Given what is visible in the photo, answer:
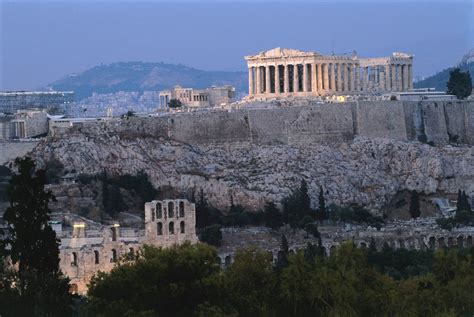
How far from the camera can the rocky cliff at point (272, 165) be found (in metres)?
93.2

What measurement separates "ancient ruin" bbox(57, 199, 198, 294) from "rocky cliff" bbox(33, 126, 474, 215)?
15.1m

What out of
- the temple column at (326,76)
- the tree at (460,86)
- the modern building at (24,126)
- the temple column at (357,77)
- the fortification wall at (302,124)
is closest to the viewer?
the fortification wall at (302,124)

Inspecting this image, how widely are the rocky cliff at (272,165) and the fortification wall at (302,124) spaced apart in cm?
73

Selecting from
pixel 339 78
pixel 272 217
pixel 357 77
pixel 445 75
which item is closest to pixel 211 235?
pixel 272 217

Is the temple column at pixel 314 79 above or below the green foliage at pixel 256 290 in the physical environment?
above

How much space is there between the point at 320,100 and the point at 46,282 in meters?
45.9

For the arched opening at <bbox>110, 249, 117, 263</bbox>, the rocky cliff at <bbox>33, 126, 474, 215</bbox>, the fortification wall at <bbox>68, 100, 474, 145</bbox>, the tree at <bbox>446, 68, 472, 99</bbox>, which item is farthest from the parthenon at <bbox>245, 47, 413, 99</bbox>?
the arched opening at <bbox>110, 249, 117, 263</bbox>

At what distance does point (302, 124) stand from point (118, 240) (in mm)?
28419

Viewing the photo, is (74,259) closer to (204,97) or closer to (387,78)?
(387,78)

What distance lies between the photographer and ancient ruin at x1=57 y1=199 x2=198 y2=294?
7300 centimetres

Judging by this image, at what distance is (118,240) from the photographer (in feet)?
246

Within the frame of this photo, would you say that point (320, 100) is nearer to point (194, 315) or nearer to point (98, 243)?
point (98, 243)

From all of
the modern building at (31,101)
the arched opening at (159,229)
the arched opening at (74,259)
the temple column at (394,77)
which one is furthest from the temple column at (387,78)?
the arched opening at (74,259)

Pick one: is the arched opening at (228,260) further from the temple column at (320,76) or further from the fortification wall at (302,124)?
the temple column at (320,76)
